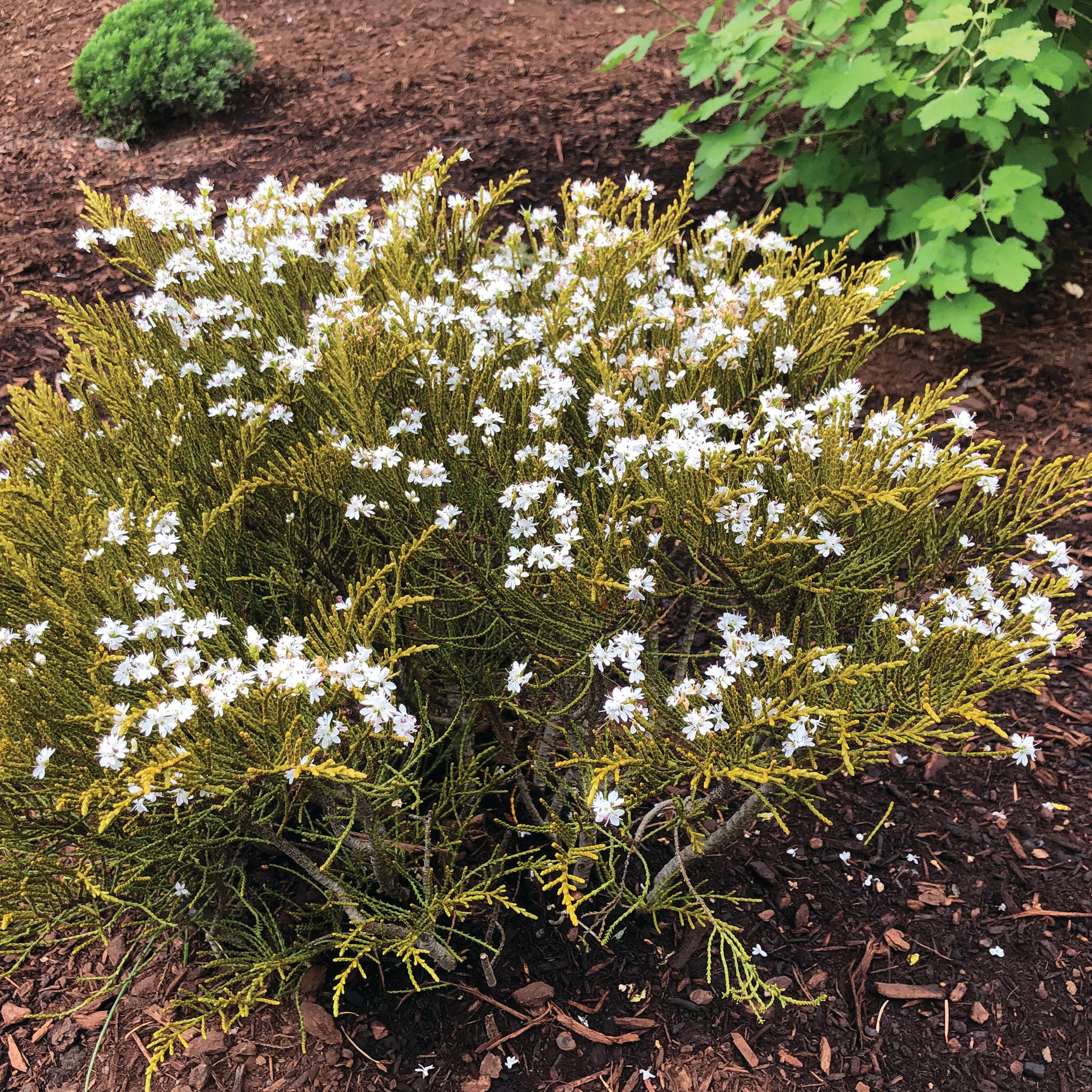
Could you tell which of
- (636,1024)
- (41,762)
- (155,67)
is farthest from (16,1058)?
(155,67)

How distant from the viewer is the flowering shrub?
1.77 meters

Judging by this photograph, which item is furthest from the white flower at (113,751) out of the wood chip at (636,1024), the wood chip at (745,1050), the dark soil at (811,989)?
the wood chip at (745,1050)

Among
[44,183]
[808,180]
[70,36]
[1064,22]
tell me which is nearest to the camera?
[808,180]

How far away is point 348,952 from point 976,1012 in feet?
5.81

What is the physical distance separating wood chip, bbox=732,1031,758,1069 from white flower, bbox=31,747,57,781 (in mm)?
1873

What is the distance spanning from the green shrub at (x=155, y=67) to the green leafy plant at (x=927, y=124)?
3371mm

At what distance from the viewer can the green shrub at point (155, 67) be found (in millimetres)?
5926

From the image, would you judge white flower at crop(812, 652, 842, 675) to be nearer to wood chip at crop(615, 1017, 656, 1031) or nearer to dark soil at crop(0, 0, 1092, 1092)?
dark soil at crop(0, 0, 1092, 1092)

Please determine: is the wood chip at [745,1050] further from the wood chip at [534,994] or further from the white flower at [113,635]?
the white flower at [113,635]

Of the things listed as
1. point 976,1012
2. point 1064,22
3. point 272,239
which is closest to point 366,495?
point 272,239

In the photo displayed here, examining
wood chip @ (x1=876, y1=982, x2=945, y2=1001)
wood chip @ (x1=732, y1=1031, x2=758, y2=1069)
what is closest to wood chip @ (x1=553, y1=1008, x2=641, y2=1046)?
wood chip @ (x1=732, y1=1031, x2=758, y2=1069)

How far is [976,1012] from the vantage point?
2334 mm

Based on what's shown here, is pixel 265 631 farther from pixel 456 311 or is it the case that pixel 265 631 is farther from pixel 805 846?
pixel 805 846

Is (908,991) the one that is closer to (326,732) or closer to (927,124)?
(326,732)
